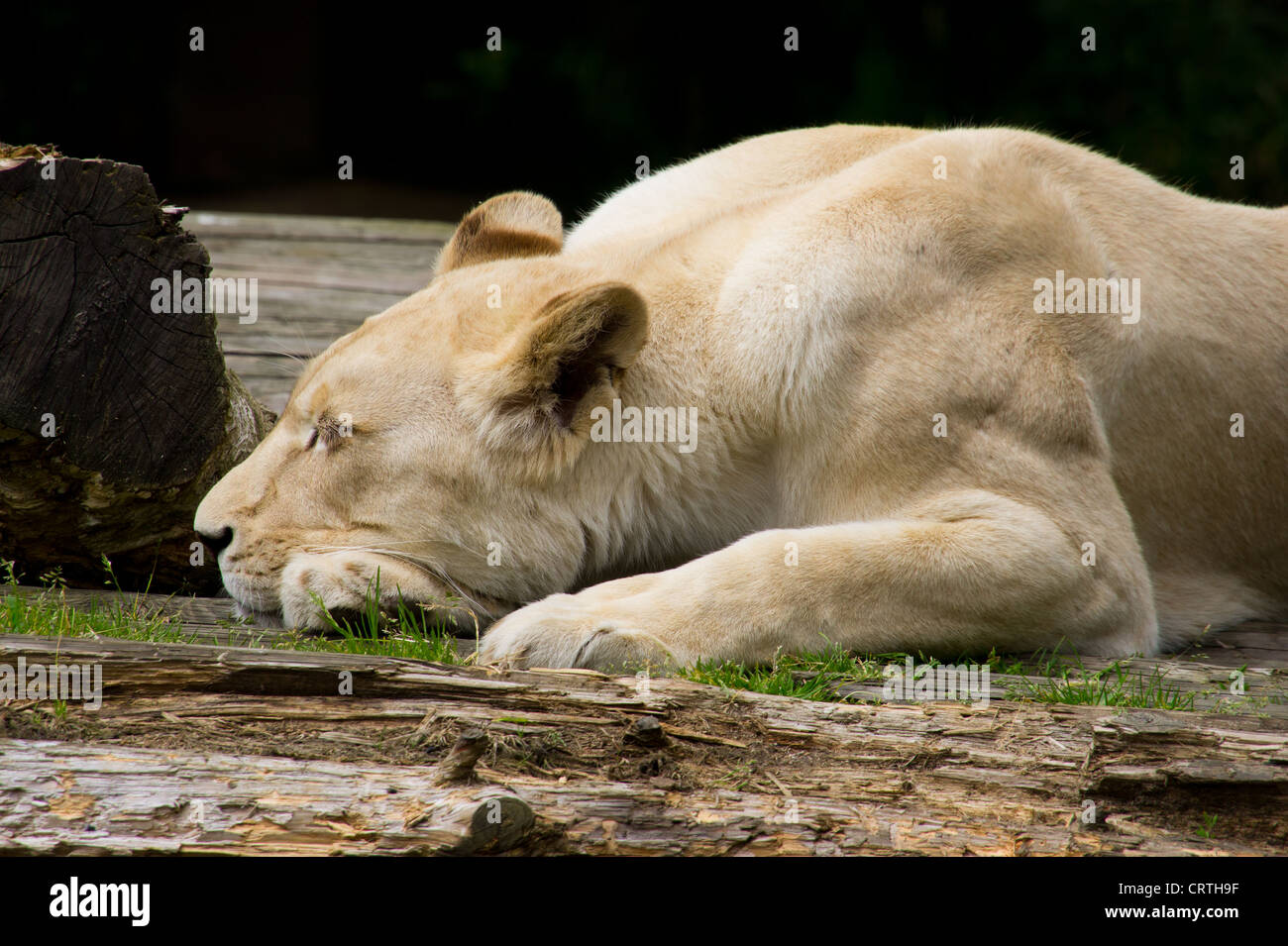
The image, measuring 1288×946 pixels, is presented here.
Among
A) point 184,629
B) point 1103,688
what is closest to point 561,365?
point 184,629

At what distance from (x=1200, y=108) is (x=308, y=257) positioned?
24.5 ft

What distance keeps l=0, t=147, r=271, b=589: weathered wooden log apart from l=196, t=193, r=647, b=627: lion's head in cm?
32

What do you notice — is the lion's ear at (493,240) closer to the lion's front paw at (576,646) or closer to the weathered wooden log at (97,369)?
the weathered wooden log at (97,369)

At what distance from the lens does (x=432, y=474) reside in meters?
3.17

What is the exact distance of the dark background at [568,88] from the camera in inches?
414

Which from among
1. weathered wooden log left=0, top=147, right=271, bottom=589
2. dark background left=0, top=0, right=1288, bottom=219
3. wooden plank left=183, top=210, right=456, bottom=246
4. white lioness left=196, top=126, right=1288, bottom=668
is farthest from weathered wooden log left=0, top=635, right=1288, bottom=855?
dark background left=0, top=0, right=1288, bottom=219

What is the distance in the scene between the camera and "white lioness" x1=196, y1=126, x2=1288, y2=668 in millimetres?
2975

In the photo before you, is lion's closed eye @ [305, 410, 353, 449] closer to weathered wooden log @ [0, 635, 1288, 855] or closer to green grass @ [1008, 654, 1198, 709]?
weathered wooden log @ [0, 635, 1288, 855]

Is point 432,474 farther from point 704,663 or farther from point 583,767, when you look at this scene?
point 583,767

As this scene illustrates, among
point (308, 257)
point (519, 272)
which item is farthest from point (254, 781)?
point (308, 257)

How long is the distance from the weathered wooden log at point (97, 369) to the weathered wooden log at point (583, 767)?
87 centimetres

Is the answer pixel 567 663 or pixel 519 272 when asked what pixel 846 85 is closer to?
pixel 519 272

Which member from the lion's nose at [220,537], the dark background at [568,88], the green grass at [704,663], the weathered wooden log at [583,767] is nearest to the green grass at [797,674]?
the green grass at [704,663]

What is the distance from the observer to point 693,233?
3584 mm
